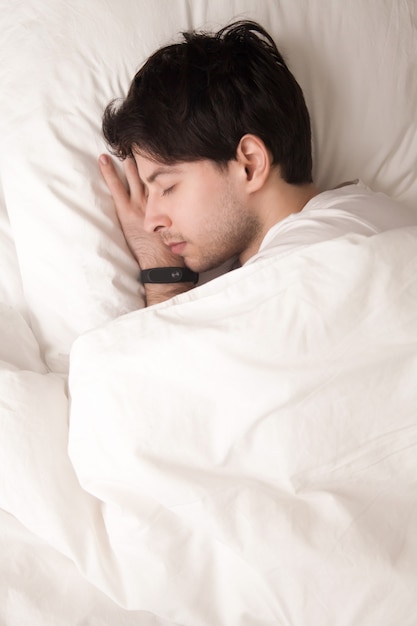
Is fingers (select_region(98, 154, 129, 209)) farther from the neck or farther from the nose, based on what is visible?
the neck

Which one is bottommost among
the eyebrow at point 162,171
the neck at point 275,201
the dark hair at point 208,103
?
the neck at point 275,201

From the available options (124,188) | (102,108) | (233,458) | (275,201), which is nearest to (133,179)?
(124,188)

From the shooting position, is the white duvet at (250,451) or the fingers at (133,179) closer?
the white duvet at (250,451)

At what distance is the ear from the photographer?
1.31 meters

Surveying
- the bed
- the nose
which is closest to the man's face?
the nose

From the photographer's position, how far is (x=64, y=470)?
103cm

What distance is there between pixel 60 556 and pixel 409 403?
0.54m

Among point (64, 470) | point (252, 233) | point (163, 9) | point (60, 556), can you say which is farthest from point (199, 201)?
point (60, 556)

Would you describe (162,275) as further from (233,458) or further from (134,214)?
(233,458)

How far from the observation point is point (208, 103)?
4.26 feet

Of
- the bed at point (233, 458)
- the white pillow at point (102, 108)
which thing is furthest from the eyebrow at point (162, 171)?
the bed at point (233, 458)

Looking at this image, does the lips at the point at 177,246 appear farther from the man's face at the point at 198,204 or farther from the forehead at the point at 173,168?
the forehead at the point at 173,168

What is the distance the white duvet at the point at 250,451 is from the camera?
0.90 m

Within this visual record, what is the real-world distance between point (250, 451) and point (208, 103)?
0.68 m
